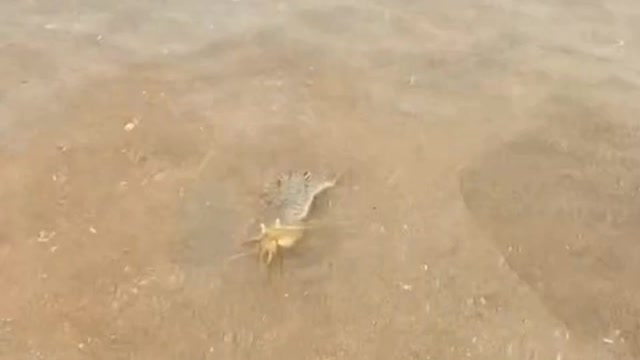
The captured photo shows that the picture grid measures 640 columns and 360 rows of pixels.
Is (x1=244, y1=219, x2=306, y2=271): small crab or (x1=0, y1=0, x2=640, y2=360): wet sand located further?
(x1=244, y1=219, x2=306, y2=271): small crab

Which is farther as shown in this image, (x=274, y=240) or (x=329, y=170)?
(x=329, y=170)

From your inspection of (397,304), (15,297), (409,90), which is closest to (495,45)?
(409,90)

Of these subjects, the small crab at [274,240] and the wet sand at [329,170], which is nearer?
the wet sand at [329,170]

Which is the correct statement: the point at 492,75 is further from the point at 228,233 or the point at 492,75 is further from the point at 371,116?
the point at 228,233
